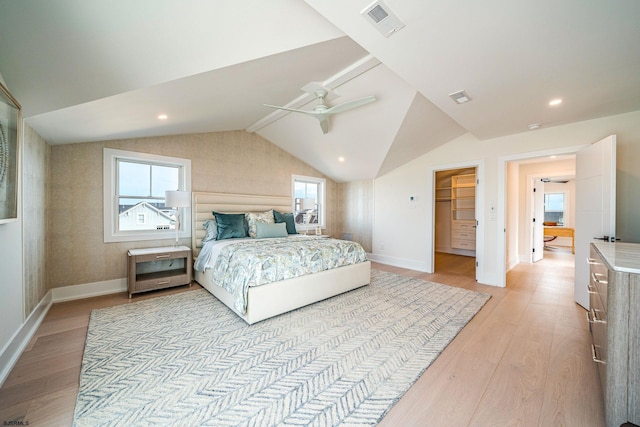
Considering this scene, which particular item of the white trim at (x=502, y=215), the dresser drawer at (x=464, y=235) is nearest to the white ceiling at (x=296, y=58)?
the white trim at (x=502, y=215)

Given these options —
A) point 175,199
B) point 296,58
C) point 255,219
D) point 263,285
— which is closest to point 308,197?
point 255,219

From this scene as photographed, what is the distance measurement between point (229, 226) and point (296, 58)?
2645 millimetres

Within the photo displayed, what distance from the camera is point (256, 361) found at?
1839 mm

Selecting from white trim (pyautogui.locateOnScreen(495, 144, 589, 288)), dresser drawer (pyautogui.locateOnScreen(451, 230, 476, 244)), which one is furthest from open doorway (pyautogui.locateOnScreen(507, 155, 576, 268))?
white trim (pyautogui.locateOnScreen(495, 144, 589, 288))

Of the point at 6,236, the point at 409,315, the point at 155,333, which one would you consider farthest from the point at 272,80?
the point at 409,315

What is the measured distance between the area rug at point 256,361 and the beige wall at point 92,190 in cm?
89

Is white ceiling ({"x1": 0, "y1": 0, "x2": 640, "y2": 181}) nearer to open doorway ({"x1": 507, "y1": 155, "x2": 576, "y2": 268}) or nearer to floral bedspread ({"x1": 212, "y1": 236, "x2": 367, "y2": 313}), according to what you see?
floral bedspread ({"x1": 212, "y1": 236, "x2": 367, "y2": 313})

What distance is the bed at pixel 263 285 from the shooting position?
2.44 metres

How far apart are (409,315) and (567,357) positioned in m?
1.24

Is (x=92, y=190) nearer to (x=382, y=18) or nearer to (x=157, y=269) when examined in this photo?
(x=157, y=269)

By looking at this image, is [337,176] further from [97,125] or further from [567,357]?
[567,357]

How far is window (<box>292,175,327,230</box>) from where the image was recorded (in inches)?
219

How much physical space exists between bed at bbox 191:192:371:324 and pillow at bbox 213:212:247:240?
32 centimetres

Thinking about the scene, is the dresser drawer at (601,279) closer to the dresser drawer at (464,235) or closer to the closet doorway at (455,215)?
the closet doorway at (455,215)
